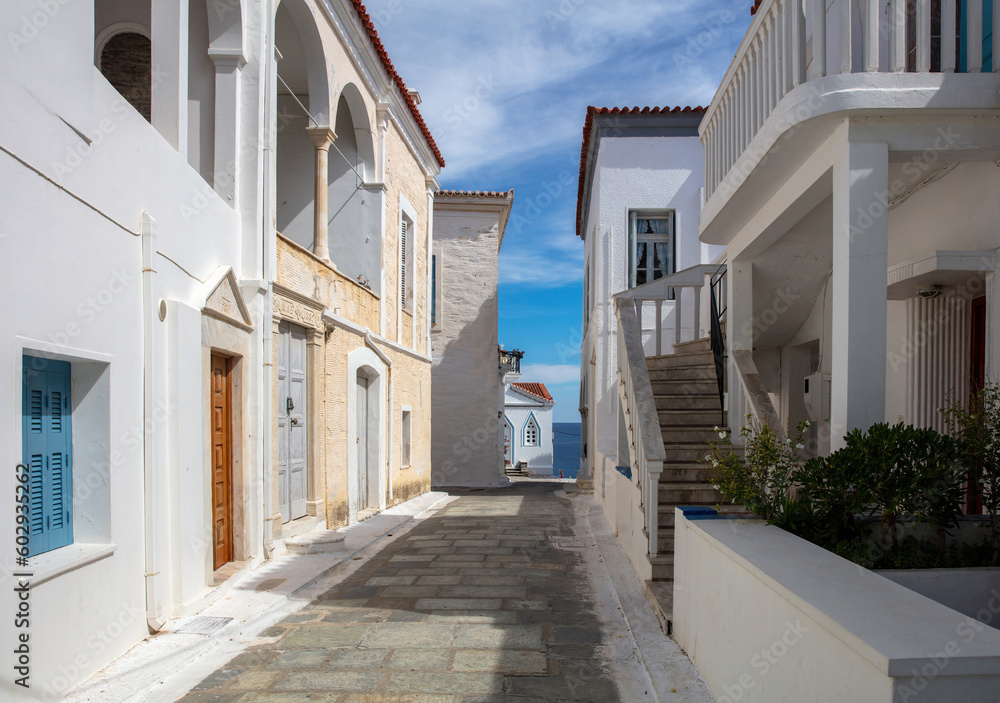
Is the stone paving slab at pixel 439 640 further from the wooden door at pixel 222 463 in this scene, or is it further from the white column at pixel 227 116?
the white column at pixel 227 116

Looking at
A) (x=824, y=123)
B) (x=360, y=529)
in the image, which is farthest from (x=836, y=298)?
(x=360, y=529)

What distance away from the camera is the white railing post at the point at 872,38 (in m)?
4.66

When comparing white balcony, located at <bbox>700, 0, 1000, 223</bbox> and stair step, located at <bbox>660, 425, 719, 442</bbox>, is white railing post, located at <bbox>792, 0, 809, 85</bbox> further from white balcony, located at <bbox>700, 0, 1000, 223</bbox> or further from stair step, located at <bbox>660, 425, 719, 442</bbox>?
stair step, located at <bbox>660, 425, 719, 442</bbox>

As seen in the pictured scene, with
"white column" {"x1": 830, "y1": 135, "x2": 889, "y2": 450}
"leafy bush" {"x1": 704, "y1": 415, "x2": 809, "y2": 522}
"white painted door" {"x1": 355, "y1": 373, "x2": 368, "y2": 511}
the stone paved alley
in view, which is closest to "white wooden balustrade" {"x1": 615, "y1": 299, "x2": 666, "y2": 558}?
the stone paved alley

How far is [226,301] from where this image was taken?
6820 millimetres

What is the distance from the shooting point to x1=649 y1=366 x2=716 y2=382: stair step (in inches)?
336

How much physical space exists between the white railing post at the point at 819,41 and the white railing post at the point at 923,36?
0.55 metres

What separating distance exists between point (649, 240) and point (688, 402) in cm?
822

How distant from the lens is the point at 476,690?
4223 mm

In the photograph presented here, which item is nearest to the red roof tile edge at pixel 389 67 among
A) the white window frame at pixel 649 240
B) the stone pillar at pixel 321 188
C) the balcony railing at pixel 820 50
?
the stone pillar at pixel 321 188

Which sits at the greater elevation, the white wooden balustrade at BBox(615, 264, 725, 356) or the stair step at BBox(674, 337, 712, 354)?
the white wooden balustrade at BBox(615, 264, 725, 356)

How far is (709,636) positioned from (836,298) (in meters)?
2.25

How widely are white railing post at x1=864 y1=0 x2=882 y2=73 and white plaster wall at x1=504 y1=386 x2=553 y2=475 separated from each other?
34.9m

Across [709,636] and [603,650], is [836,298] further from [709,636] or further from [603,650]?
[603,650]
